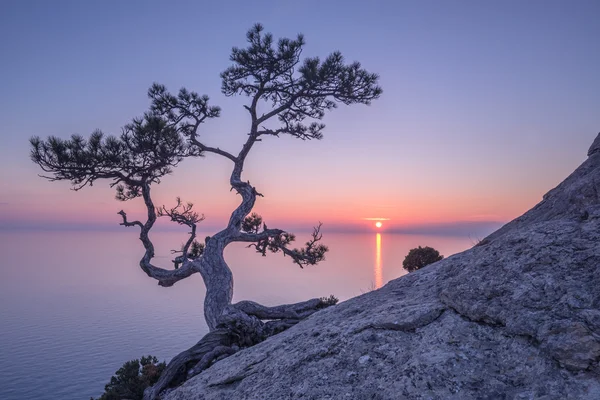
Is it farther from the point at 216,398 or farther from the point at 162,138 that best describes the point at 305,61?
the point at 216,398

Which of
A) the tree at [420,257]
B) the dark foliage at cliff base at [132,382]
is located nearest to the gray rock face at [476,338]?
the dark foliage at cliff base at [132,382]

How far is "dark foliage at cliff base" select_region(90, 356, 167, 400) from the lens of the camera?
31.9 feet

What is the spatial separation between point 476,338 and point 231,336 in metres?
5.94

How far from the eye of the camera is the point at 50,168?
1358cm

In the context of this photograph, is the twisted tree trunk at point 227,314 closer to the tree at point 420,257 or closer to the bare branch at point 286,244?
the bare branch at point 286,244

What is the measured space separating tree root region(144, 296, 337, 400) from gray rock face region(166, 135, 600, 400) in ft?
6.21

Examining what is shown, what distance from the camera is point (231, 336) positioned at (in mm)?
8664

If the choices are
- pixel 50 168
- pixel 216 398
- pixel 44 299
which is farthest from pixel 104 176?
pixel 44 299

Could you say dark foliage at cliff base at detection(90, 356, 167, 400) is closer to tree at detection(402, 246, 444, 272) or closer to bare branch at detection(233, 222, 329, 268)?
bare branch at detection(233, 222, 329, 268)

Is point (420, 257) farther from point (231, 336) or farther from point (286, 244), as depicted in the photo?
point (231, 336)

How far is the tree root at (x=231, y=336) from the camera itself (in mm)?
7492

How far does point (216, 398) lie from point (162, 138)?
35.5 ft

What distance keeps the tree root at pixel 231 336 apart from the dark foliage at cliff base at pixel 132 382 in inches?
86.2

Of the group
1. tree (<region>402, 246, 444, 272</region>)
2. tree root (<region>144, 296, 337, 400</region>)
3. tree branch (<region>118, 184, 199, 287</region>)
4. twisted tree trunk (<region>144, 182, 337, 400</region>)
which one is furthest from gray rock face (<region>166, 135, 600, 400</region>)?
tree (<region>402, 246, 444, 272</region>)
